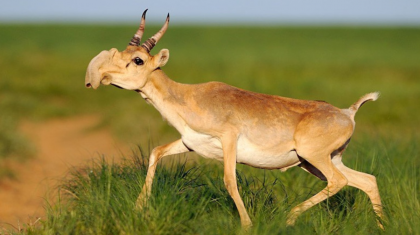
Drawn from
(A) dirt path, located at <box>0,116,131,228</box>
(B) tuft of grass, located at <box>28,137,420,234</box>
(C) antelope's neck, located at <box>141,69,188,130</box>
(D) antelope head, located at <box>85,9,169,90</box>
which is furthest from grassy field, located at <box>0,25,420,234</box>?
(D) antelope head, located at <box>85,9,169,90</box>

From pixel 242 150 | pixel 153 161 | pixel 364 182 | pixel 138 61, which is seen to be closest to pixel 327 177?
pixel 364 182

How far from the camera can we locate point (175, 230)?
5.53 m

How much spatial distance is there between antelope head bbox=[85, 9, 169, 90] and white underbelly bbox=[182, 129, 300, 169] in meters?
0.70

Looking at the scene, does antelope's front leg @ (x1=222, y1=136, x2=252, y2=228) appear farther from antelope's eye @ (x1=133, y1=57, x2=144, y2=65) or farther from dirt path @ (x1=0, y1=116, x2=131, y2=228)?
dirt path @ (x1=0, y1=116, x2=131, y2=228)

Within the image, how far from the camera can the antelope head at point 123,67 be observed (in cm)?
598

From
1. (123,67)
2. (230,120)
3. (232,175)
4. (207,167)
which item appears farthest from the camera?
(207,167)

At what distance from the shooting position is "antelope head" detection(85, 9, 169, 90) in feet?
19.6

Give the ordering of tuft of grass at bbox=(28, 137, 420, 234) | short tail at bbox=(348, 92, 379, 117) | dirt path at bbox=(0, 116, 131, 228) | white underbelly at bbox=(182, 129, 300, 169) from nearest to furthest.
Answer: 1. tuft of grass at bbox=(28, 137, 420, 234)
2. white underbelly at bbox=(182, 129, 300, 169)
3. short tail at bbox=(348, 92, 379, 117)
4. dirt path at bbox=(0, 116, 131, 228)

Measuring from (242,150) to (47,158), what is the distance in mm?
7183

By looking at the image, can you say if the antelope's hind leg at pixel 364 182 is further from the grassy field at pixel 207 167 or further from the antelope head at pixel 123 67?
the antelope head at pixel 123 67

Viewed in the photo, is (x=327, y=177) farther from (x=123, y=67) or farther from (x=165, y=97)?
(x=123, y=67)

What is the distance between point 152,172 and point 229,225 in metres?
0.99

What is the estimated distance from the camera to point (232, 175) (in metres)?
5.94

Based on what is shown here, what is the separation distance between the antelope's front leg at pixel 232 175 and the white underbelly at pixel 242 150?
138mm
